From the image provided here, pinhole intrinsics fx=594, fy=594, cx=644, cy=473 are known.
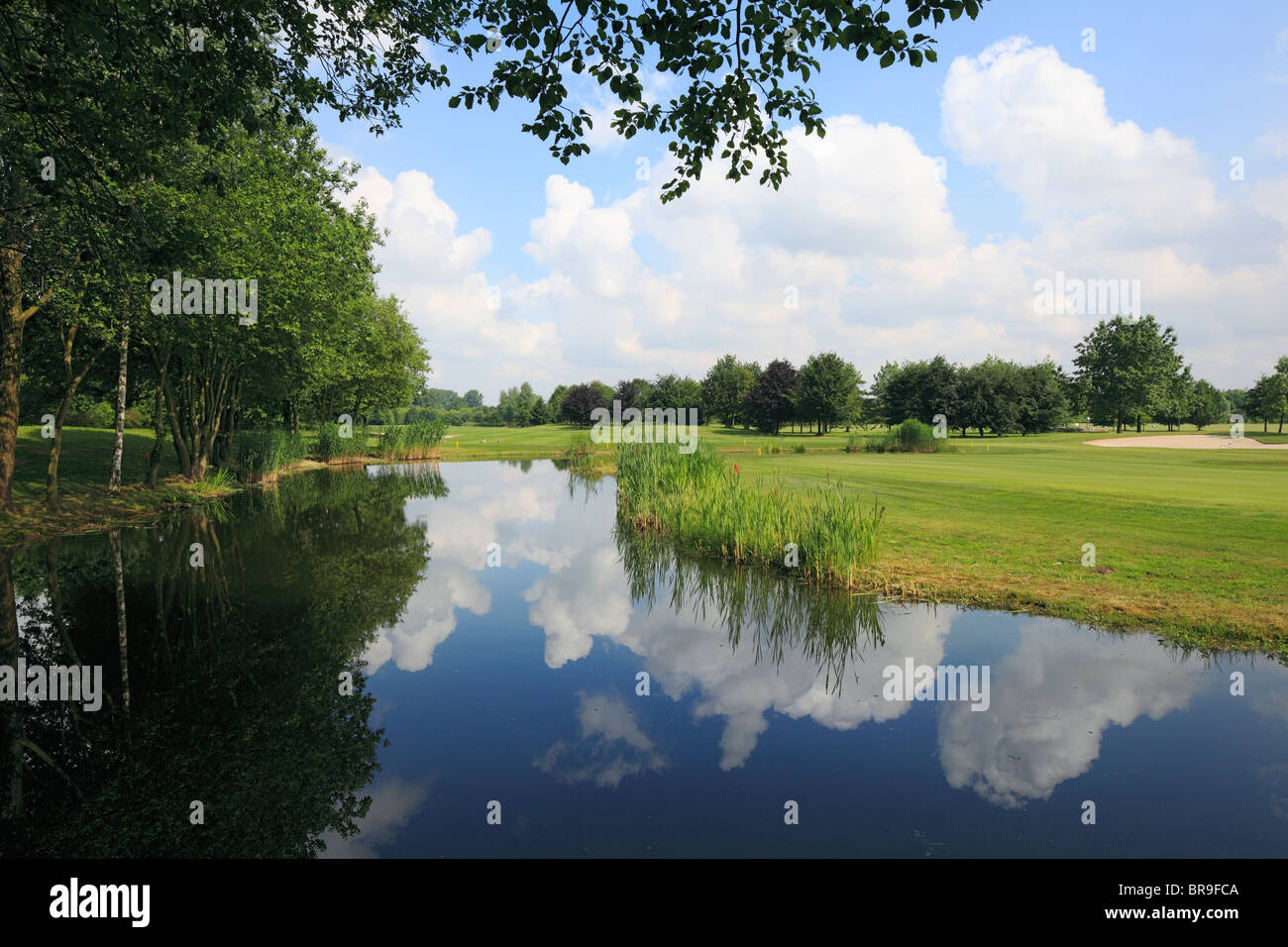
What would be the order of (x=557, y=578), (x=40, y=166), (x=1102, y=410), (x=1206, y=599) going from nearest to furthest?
(x=40, y=166) < (x=1206, y=599) < (x=557, y=578) < (x=1102, y=410)

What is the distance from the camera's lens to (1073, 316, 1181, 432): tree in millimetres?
75938

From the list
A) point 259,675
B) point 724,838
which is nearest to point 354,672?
point 259,675

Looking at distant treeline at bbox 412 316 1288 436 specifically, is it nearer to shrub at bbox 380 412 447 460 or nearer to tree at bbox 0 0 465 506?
shrub at bbox 380 412 447 460

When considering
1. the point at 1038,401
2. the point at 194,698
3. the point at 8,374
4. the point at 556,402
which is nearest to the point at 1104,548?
the point at 194,698

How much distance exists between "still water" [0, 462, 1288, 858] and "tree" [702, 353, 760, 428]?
85046mm

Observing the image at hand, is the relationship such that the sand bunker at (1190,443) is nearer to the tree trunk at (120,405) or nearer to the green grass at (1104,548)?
the green grass at (1104,548)

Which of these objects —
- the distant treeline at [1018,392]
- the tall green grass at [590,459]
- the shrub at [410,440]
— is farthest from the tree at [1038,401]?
the shrub at [410,440]

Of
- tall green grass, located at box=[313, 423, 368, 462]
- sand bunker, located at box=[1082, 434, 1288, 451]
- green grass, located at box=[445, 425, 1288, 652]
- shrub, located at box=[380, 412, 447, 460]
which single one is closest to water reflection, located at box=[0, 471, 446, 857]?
green grass, located at box=[445, 425, 1288, 652]

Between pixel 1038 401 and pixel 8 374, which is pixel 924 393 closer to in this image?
pixel 1038 401

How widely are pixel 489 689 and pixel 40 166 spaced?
937cm

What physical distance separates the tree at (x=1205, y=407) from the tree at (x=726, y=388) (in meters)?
65.6

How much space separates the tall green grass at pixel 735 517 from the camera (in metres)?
10.7
